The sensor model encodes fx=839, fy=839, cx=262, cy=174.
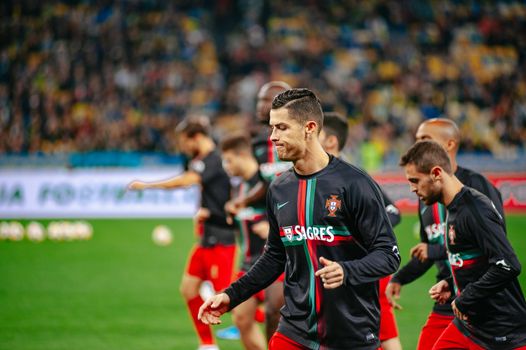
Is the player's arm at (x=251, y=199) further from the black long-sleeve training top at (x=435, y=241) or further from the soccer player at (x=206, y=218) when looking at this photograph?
the black long-sleeve training top at (x=435, y=241)

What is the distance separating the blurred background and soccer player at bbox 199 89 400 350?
1083 centimetres

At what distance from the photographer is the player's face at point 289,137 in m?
4.65

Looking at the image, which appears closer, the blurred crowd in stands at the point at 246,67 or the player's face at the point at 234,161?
the player's face at the point at 234,161

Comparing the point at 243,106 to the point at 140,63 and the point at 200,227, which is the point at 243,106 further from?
the point at 200,227

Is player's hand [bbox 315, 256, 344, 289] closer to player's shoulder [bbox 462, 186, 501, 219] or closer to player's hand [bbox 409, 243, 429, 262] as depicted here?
player's shoulder [bbox 462, 186, 501, 219]

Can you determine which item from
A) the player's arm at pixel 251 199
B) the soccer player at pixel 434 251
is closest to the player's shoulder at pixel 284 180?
the soccer player at pixel 434 251

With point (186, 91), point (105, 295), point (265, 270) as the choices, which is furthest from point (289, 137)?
point (186, 91)

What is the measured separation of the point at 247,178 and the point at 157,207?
1435cm

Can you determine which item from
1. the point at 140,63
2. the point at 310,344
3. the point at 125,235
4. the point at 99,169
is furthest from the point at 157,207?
the point at 310,344

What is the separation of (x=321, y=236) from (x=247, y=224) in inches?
137

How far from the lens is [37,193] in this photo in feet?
71.5

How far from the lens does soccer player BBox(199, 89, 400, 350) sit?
4473 mm

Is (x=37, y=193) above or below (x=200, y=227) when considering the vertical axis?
below

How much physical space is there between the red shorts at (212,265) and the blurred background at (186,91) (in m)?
6.57
